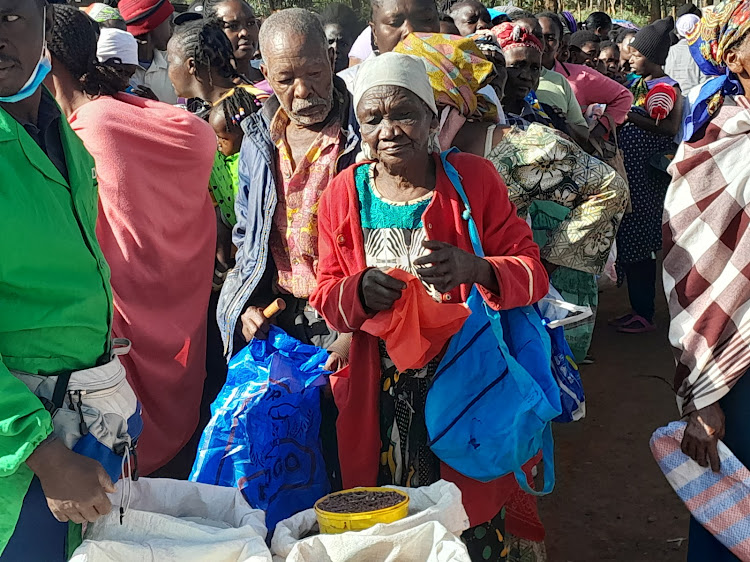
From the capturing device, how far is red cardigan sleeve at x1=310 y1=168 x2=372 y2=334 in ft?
9.07

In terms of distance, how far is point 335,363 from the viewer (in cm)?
313

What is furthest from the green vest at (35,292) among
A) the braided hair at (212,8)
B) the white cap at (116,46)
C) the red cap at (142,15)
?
the red cap at (142,15)

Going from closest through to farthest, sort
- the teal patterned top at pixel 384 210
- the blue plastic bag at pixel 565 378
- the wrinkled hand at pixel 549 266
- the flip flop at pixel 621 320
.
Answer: the teal patterned top at pixel 384 210 → the blue plastic bag at pixel 565 378 → the wrinkled hand at pixel 549 266 → the flip flop at pixel 621 320

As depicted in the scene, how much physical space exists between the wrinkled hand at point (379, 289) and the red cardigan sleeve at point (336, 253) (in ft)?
0.34

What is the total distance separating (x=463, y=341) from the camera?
9.01 feet

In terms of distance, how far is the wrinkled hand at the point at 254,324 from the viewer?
3.25m

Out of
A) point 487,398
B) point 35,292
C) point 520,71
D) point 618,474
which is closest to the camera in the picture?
point 35,292

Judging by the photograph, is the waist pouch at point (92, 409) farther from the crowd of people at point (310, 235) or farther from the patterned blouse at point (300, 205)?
the patterned blouse at point (300, 205)

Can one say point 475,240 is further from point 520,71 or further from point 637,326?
point 637,326

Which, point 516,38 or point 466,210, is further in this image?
point 516,38

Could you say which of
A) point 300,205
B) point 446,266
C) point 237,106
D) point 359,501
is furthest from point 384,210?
point 237,106

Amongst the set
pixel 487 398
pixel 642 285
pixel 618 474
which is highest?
pixel 487 398

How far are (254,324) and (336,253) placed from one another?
546mm

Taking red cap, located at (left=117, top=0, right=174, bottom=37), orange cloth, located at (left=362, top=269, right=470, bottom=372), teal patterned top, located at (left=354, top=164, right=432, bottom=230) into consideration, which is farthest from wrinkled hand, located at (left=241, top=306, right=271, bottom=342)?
red cap, located at (left=117, top=0, right=174, bottom=37)
